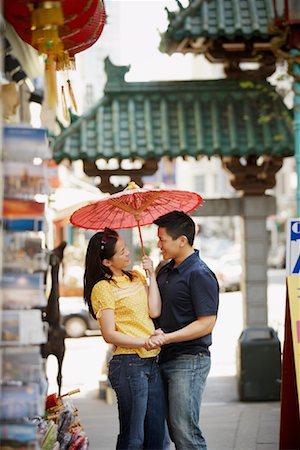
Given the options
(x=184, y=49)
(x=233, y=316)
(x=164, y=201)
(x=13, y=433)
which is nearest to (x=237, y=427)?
(x=164, y=201)

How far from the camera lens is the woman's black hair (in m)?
5.79

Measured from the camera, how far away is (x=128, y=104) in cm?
1131

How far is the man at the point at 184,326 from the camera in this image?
5656 mm

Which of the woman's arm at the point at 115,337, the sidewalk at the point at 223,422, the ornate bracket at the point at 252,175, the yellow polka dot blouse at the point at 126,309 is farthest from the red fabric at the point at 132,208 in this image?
the ornate bracket at the point at 252,175

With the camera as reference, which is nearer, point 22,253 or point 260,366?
point 22,253

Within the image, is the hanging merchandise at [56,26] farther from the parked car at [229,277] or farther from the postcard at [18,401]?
the parked car at [229,277]

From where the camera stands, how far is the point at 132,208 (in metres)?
6.14

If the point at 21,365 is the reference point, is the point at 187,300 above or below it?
above

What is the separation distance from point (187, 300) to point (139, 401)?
674 mm

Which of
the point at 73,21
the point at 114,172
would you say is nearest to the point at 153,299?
the point at 73,21

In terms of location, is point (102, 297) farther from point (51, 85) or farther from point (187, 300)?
point (51, 85)

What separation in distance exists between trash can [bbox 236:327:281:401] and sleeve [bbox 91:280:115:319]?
17.9ft

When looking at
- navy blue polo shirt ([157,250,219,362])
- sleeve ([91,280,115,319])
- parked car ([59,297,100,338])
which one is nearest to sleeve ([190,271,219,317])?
navy blue polo shirt ([157,250,219,362])

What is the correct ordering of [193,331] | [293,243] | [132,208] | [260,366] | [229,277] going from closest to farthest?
[193,331] → [132,208] → [293,243] → [260,366] → [229,277]
